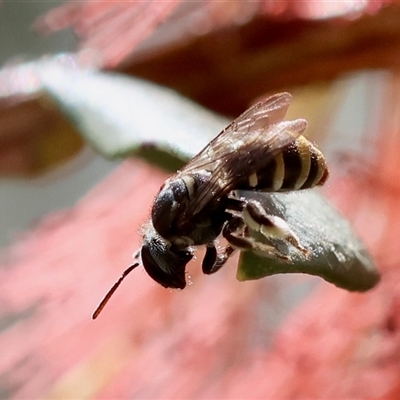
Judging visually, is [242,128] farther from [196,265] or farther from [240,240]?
[196,265]

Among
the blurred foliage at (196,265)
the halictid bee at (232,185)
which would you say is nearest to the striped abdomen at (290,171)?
the halictid bee at (232,185)

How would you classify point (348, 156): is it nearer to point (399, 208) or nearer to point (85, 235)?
point (399, 208)

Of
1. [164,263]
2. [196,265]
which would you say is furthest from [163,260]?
[196,265]

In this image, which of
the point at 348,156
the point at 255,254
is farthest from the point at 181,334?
the point at 255,254

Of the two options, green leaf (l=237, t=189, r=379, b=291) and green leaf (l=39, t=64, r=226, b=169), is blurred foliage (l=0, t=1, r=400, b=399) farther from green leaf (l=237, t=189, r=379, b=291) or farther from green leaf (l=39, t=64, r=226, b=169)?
green leaf (l=237, t=189, r=379, b=291)

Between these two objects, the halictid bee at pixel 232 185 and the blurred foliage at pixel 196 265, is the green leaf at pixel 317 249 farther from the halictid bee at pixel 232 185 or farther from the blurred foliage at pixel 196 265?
the blurred foliage at pixel 196 265

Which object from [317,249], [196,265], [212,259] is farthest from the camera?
[196,265]

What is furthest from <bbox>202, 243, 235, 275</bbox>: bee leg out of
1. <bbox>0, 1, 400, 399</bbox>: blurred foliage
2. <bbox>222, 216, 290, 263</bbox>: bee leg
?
<bbox>0, 1, 400, 399</bbox>: blurred foliage
